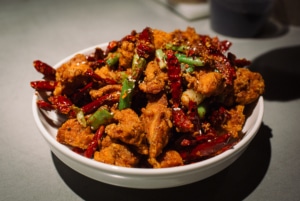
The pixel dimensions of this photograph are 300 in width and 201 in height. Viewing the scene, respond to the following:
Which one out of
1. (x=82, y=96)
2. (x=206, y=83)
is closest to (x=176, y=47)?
(x=206, y=83)

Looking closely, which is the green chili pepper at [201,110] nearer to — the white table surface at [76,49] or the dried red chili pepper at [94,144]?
the white table surface at [76,49]

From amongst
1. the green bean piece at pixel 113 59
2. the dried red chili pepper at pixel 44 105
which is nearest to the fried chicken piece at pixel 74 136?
the dried red chili pepper at pixel 44 105

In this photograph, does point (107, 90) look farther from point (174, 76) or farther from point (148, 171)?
point (148, 171)

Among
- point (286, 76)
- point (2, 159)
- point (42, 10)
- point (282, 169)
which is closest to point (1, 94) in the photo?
point (2, 159)

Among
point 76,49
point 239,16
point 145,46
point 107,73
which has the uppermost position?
point 145,46

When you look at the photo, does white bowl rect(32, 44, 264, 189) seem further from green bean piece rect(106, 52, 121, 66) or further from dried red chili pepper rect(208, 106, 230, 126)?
green bean piece rect(106, 52, 121, 66)

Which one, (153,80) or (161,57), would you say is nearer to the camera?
(153,80)
